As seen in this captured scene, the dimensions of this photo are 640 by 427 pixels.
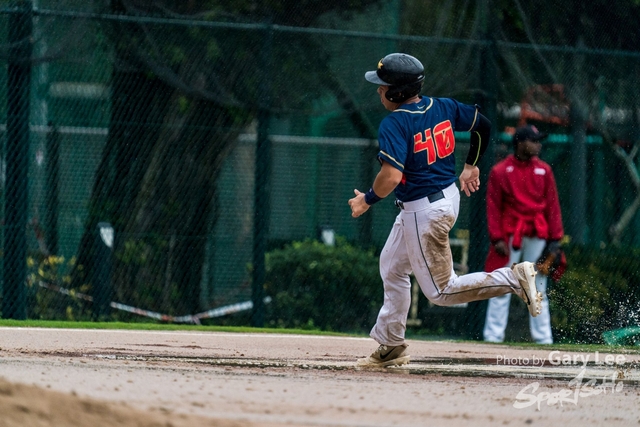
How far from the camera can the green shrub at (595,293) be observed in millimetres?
10453

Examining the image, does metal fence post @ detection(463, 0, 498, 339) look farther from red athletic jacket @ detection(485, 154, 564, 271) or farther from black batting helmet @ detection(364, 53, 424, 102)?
black batting helmet @ detection(364, 53, 424, 102)

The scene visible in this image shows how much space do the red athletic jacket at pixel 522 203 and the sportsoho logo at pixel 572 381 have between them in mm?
1690

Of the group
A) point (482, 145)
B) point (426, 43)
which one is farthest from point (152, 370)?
point (426, 43)

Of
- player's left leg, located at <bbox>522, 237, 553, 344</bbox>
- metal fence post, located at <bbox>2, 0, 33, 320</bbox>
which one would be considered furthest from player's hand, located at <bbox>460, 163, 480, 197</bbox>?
metal fence post, located at <bbox>2, 0, 33, 320</bbox>

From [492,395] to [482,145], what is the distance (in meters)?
2.23

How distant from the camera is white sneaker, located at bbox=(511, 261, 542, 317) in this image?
20.8 feet

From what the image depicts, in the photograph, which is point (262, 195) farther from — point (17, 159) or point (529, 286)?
point (529, 286)

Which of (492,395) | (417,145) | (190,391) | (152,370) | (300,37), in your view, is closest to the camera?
(190,391)

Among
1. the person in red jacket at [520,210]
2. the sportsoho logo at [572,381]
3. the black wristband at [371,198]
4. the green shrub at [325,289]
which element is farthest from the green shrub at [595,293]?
the black wristband at [371,198]

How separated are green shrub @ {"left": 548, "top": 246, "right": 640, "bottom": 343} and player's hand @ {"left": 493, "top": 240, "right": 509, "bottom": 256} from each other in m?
0.84

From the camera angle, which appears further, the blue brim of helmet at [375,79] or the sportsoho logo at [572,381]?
the blue brim of helmet at [375,79]

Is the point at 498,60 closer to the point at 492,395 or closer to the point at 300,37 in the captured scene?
the point at 300,37

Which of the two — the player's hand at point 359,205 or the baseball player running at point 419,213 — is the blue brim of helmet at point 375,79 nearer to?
the baseball player running at point 419,213

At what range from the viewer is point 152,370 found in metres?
5.74
